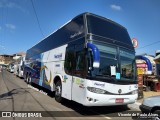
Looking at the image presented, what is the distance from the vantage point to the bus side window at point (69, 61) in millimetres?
9250

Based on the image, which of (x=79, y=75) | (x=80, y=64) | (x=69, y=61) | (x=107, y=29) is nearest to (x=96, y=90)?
(x=79, y=75)

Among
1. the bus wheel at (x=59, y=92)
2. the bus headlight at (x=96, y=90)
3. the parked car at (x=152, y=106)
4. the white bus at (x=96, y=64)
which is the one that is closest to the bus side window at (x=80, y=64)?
the white bus at (x=96, y=64)

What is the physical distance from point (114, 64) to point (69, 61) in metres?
2.21

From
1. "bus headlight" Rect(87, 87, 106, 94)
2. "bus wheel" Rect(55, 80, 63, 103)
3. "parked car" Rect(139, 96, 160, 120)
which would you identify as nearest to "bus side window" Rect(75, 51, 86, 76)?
"bus headlight" Rect(87, 87, 106, 94)

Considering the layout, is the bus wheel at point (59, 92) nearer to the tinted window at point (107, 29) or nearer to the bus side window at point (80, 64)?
the bus side window at point (80, 64)

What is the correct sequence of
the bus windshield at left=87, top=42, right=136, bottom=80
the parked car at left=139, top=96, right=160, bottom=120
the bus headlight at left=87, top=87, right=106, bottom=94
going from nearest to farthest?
the parked car at left=139, top=96, right=160, bottom=120, the bus headlight at left=87, top=87, right=106, bottom=94, the bus windshield at left=87, top=42, right=136, bottom=80

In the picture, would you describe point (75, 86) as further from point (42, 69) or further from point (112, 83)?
point (42, 69)

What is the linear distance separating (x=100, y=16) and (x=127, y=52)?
6.39 feet

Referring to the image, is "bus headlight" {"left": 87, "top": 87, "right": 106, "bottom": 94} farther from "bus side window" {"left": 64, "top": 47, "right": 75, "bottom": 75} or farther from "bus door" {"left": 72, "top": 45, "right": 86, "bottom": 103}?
"bus side window" {"left": 64, "top": 47, "right": 75, "bottom": 75}

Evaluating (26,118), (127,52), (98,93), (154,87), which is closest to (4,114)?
(26,118)

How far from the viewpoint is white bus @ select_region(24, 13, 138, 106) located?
7.79m

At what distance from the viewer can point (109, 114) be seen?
8.66 m

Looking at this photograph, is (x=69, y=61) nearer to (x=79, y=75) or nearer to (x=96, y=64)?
(x=79, y=75)

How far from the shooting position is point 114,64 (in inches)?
329
